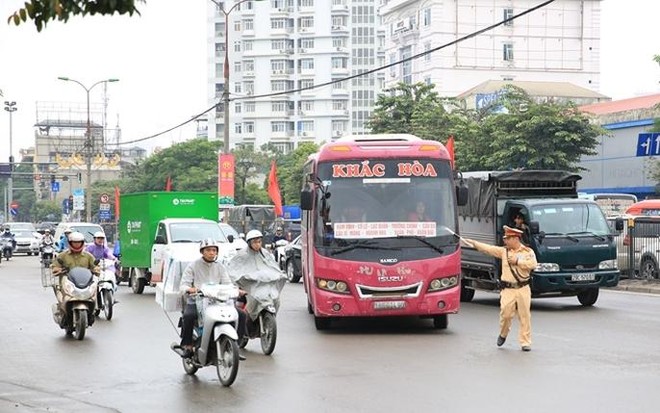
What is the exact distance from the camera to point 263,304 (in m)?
14.3

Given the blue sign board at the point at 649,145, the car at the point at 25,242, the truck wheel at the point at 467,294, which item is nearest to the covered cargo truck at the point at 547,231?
the truck wheel at the point at 467,294

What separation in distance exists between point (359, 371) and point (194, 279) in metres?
2.15

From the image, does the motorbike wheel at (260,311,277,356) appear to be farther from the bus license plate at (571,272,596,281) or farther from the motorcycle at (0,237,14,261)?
the motorcycle at (0,237,14,261)

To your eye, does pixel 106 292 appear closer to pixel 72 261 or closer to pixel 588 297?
pixel 72 261

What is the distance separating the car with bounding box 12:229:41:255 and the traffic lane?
4529 centimetres

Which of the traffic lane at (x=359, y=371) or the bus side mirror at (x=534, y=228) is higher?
the bus side mirror at (x=534, y=228)

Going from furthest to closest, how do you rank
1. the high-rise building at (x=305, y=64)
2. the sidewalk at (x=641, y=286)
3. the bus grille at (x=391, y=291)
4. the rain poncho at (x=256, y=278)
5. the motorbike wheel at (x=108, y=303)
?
the high-rise building at (x=305, y=64) < the sidewalk at (x=641, y=286) < the motorbike wheel at (x=108, y=303) < the bus grille at (x=391, y=291) < the rain poncho at (x=256, y=278)

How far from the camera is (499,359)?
13.6 meters

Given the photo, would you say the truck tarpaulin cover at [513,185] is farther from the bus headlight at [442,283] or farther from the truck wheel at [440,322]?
the bus headlight at [442,283]

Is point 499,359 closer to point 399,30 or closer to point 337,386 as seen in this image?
point 337,386

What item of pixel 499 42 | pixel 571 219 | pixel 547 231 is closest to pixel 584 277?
pixel 547 231

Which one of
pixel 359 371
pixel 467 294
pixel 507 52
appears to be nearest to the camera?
pixel 359 371

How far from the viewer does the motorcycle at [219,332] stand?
11.4 metres

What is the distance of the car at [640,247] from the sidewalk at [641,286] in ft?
0.67
